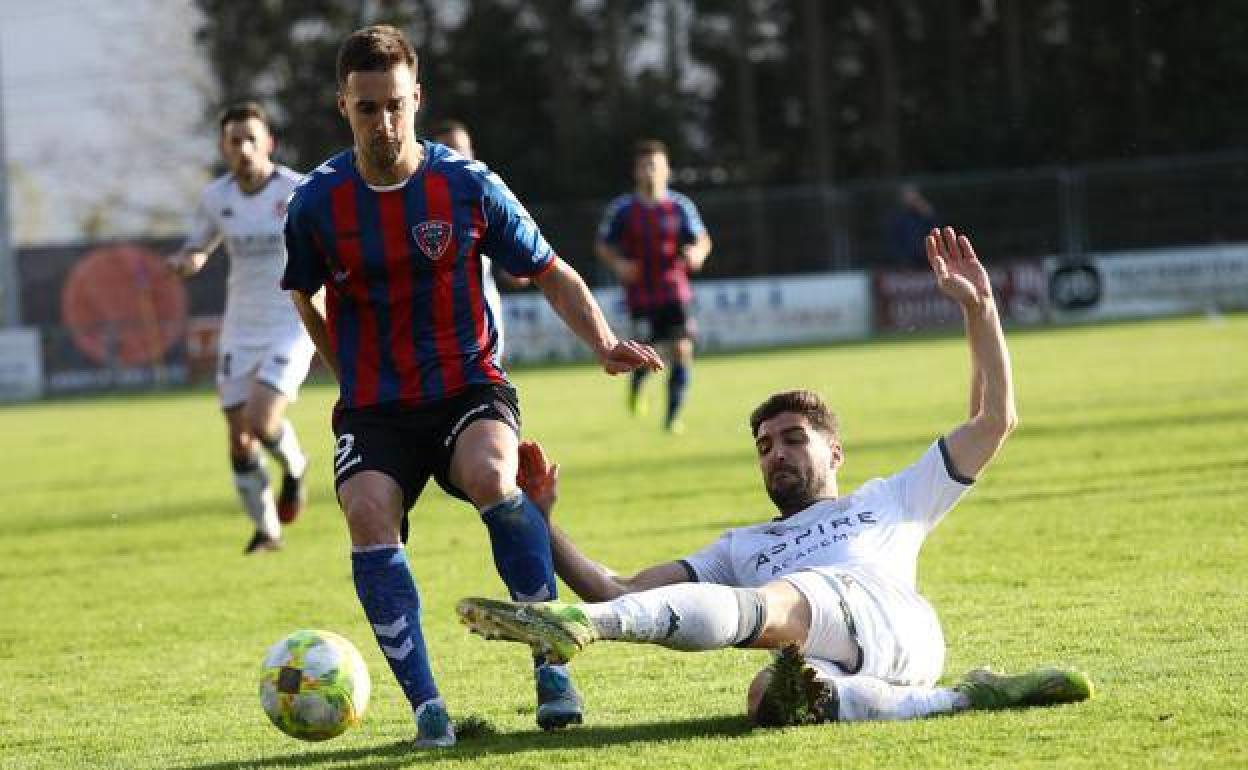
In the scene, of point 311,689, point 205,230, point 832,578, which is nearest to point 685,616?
point 832,578

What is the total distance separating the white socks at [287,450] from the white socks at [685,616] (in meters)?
6.54

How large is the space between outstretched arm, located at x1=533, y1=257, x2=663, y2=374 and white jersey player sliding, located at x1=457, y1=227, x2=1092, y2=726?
377 millimetres

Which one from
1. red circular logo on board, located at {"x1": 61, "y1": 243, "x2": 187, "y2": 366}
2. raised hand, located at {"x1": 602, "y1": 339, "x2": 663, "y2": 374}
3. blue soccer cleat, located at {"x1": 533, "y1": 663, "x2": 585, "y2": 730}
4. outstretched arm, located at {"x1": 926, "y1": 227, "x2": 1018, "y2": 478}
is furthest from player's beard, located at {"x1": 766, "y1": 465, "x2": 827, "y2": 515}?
red circular logo on board, located at {"x1": 61, "y1": 243, "x2": 187, "y2": 366}

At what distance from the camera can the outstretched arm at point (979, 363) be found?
610cm

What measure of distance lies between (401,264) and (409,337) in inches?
8.5

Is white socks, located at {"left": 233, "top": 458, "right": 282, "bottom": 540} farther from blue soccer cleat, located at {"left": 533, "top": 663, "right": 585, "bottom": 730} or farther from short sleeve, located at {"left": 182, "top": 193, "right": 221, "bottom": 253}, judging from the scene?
blue soccer cleat, located at {"left": 533, "top": 663, "right": 585, "bottom": 730}

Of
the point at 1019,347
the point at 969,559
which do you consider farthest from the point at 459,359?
the point at 1019,347

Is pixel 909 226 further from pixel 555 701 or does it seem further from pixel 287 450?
pixel 555 701

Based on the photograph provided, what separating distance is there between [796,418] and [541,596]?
91 centimetres

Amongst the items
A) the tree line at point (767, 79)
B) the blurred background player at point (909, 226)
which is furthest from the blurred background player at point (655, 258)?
the tree line at point (767, 79)

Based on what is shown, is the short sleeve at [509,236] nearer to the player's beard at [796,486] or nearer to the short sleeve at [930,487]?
the player's beard at [796,486]

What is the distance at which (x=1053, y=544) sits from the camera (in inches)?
383

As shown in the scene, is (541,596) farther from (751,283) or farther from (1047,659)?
(751,283)

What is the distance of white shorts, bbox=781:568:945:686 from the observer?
577 centimetres
